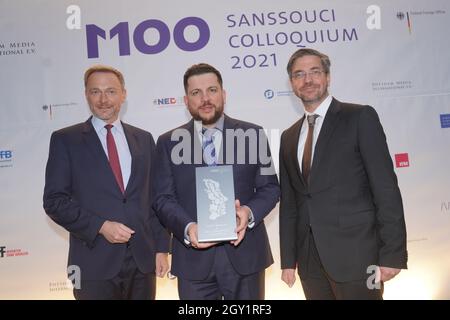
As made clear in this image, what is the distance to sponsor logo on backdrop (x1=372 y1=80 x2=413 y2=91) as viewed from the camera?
3.87m

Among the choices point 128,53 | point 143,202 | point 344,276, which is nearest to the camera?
point 344,276

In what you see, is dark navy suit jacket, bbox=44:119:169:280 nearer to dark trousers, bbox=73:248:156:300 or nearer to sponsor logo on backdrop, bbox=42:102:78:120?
dark trousers, bbox=73:248:156:300

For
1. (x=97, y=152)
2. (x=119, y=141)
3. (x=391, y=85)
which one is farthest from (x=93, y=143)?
(x=391, y=85)

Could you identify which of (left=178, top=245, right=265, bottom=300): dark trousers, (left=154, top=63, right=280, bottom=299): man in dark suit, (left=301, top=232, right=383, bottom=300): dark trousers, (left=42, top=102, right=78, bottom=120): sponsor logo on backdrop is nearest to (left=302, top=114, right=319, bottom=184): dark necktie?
(left=154, top=63, right=280, bottom=299): man in dark suit

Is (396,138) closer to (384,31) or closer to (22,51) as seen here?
(384,31)

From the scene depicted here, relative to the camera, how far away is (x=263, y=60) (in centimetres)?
384

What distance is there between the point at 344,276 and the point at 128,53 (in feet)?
8.61

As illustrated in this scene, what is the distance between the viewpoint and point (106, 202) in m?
2.60

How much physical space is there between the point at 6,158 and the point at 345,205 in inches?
118

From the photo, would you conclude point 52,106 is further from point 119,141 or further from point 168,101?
point 119,141

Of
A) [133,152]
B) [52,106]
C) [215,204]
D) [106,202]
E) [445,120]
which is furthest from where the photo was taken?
[445,120]

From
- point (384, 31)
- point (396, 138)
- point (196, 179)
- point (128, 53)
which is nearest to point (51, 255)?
point (128, 53)

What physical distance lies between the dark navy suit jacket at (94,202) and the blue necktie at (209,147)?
434 millimetres

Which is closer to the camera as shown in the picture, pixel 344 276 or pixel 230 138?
pixel 344 276
